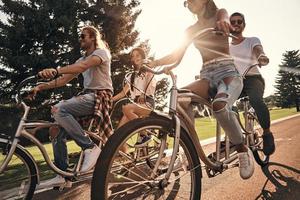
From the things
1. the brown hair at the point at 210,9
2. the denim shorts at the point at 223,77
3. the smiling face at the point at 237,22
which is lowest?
the denim shorts at the point at 223,77

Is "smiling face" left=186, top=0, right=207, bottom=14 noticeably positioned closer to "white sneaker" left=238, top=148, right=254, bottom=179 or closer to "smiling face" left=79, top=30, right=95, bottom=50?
"smiling face" left=79, top=30, right=95, bottom=50

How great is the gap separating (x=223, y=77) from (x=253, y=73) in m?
2.16

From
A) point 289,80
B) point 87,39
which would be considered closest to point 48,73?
point 87,39

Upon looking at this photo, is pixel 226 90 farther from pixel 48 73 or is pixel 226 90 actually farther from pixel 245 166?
pixel 48 73

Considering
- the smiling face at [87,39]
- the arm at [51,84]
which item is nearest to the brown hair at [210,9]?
the smiling face at [87,39]

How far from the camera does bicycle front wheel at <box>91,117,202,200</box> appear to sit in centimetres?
255

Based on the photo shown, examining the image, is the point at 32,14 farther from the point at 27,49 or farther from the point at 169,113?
the point at 169,113

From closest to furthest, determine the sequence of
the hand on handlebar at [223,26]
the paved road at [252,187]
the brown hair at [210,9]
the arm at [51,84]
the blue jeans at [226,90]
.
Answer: the hand on handlebar at [223,26] < the blue jeans at [226,90] < the brown hair at [210,9] < the paved road at [252,187] < the arm at [51,84]

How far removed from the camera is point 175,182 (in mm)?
3471

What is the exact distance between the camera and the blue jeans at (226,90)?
382 cm

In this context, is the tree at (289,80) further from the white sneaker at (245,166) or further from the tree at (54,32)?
the white sneaker at (245,166)

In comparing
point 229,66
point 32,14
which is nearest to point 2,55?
point 32,14

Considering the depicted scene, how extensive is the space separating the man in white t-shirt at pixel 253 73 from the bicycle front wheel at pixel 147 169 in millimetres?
2348

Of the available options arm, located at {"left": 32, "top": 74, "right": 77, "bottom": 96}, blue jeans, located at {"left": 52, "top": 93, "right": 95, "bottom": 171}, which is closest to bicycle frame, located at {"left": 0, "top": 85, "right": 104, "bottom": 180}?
blue jeans, located at {"left": 52, "top": 93, "right": 95, "bottom": 171}
